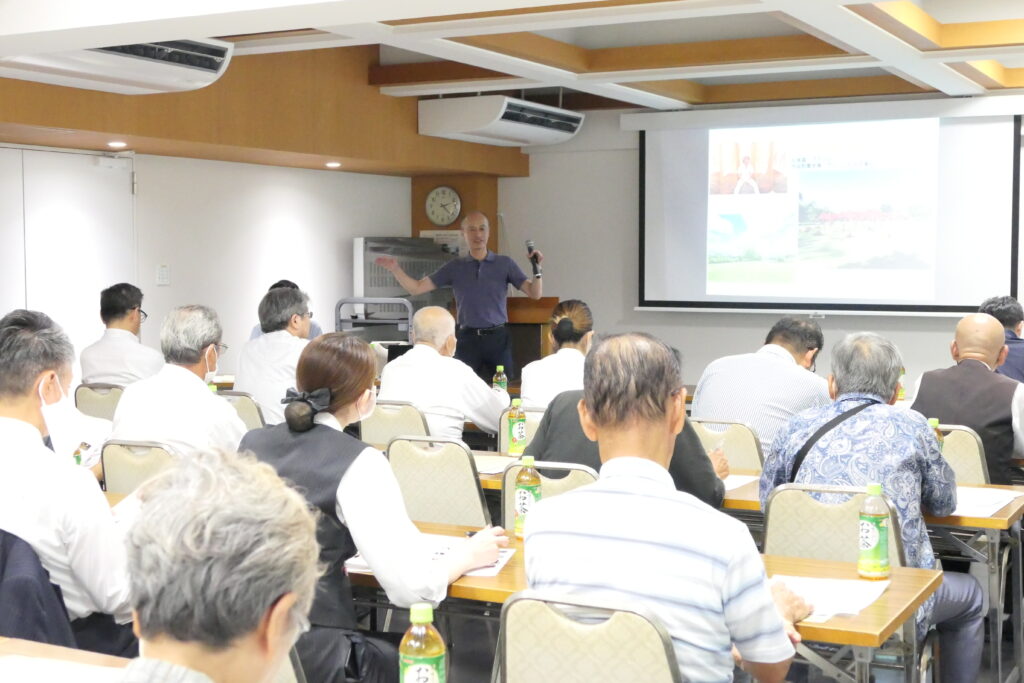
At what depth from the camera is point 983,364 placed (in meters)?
4.73

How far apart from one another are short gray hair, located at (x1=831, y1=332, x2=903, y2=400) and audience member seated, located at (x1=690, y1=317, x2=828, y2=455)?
1317 millimetres

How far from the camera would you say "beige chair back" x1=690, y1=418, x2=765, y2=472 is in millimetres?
4613

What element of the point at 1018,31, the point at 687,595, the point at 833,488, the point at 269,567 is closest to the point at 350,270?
the point at 1018,31

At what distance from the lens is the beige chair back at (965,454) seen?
429 cm

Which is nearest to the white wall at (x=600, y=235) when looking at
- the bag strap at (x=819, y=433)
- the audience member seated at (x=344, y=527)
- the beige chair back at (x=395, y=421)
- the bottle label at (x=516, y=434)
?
the beige chair back at (x=395, y=421)

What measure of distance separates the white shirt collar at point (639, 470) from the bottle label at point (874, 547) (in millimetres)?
941

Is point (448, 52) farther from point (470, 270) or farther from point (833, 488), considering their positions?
point (833, 488)

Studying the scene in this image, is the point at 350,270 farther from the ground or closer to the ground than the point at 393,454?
farther from the ground

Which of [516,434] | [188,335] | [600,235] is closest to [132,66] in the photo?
[188,335]

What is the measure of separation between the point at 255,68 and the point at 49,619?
5.92m

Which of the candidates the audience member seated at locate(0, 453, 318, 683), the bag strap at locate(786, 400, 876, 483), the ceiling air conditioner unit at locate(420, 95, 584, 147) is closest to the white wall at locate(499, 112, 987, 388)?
the ceiling air conditioner unit at locate(420, 95, 584, 147)

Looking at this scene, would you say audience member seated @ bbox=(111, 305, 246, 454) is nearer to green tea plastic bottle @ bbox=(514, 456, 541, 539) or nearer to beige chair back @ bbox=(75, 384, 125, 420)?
green tea plastic bottle @ bbox=(514, 456, 541, 539)

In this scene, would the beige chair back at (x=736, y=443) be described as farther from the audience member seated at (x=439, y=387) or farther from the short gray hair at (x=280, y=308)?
the short gray hair at (x=280, y=308)

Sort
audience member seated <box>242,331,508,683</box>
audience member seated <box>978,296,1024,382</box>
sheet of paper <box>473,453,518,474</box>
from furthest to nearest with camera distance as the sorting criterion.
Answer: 1. audience member seated <box>978,296,1024,382</box>
2. sheet of paper <box>473,453,518,474</box>
3. audience member seated <box>242,331,508,683</box>
